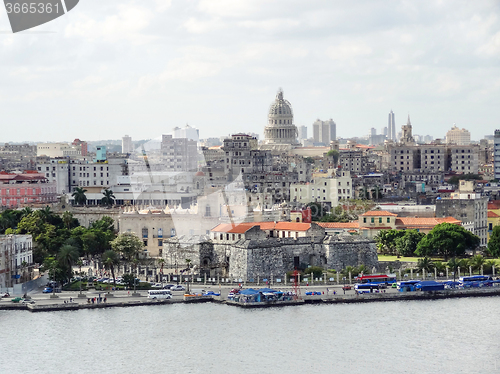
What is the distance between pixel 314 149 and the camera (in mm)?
172000

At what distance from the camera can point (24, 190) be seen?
97.1 metres

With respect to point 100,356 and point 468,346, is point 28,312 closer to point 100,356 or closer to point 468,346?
point 100,356

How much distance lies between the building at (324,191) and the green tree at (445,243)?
33618 millimetres

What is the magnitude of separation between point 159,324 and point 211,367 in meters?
8.29

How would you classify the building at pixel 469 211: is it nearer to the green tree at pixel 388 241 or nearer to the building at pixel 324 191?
the green tree at pixel 388 241

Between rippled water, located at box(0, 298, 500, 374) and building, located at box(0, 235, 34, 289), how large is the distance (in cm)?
578

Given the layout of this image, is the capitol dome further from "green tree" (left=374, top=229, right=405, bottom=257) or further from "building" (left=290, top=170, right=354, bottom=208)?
"green tree" (left=374, top=229, right=405, bottom=257)

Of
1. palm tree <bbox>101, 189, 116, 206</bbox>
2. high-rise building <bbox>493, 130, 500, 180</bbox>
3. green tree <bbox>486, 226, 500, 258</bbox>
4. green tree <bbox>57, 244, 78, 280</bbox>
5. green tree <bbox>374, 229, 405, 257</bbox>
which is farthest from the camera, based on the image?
high-rise building <bbox>493, 130, 500, 180</bbox>

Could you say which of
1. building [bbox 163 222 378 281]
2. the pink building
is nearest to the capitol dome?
the pink building

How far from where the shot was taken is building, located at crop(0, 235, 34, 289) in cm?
5981

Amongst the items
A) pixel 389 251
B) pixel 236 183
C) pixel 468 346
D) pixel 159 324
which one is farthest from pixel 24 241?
pixel 236 183

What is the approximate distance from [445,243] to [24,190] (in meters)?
43.1

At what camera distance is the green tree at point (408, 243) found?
226 ft

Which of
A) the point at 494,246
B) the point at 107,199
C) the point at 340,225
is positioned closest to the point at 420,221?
the point at 340,225
